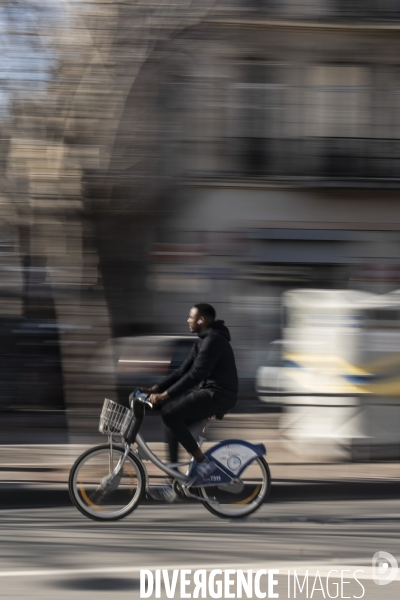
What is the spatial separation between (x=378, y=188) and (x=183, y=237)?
427 cm

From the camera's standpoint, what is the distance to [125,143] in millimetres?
8047

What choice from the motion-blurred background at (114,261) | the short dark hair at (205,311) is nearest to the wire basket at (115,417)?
the motion-blurred background at (114,261)

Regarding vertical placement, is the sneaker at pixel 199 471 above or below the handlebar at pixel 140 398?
below

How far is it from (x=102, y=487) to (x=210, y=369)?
117 cm

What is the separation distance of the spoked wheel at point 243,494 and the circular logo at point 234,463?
73 millimetres

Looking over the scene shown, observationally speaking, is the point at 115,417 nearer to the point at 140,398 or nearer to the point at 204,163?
the point at 140,398

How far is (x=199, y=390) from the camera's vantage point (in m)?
6.71

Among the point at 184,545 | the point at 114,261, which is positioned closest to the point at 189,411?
the point at 184,545

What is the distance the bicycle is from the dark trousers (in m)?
0.16

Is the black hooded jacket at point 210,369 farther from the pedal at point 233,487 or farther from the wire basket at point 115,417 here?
the pedal at point 233,487

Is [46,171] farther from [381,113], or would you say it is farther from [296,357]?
[381,113]

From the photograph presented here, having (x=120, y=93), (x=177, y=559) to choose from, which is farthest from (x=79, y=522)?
(x=120, y=93)

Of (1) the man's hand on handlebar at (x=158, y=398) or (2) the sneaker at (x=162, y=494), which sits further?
(2) the sneaker at (x=162, y=494)

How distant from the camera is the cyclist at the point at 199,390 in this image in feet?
21.6
